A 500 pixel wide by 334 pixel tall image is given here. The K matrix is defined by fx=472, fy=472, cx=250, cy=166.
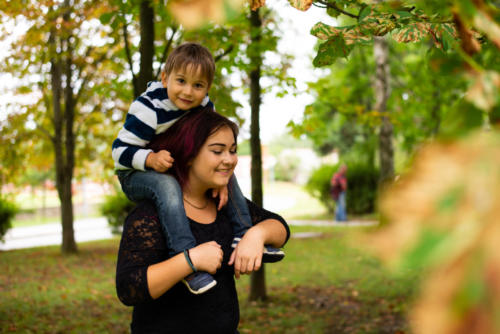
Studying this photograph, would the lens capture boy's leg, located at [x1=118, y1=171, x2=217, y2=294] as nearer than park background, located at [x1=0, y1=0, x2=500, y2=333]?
No

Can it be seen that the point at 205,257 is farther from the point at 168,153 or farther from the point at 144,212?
the point at 168,153

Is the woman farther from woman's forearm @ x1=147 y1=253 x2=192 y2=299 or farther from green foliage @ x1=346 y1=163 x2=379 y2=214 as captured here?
green foliage @ x1=346 y1=163 x2=379 y2=214

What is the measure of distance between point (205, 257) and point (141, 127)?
0.76m

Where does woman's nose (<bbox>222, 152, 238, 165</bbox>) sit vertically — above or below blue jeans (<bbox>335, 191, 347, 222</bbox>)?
above

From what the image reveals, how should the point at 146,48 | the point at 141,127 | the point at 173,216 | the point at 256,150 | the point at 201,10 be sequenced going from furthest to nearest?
1. the point at 256,150
2. the point at 146,48
3. the point at 141,127
4. the point at 173,216
5. the point at 201,10

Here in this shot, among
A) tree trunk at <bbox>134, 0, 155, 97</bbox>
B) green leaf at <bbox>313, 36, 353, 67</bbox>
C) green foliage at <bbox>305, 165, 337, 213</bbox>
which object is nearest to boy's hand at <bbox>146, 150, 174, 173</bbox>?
green leaf at <bbox>313, 36, 353, 67</bbox>

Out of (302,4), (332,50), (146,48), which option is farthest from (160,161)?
(146,48)

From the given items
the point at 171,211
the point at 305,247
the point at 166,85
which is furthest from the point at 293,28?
the point at 171,211

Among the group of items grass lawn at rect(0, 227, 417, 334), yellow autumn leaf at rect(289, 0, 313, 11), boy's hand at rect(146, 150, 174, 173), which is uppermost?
yellow autumn leaf at rect(289, 0, 313, 11)

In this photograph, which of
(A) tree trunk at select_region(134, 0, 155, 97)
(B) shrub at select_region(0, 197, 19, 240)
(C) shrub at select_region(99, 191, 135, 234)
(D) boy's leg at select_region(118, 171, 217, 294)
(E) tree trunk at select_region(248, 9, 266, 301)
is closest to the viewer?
(D) boy's leg at select_region(118, 171, 217, 294)

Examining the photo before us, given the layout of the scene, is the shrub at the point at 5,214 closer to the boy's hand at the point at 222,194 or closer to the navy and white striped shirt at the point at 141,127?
the navy and white striped shirt at the point at 141,127

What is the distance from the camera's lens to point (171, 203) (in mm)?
2029

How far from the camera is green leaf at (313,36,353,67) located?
1.75m

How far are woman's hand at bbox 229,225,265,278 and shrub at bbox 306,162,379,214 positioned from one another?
1763cm
